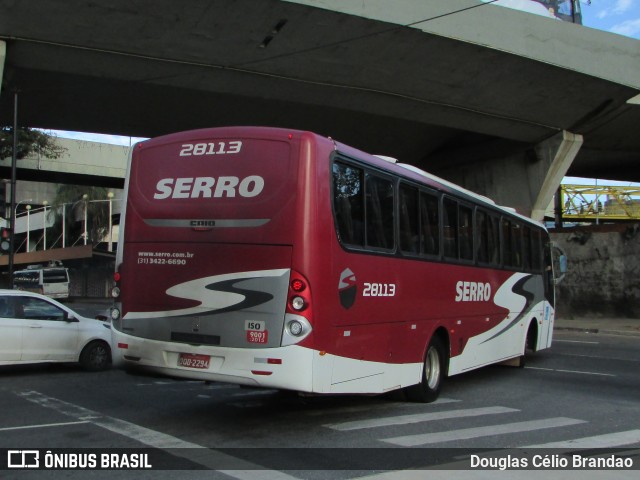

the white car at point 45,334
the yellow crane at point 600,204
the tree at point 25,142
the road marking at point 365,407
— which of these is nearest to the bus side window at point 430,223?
the road marking at point 365,407

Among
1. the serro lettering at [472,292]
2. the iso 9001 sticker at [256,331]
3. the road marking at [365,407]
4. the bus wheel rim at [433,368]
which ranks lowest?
the road marking at [365,407]

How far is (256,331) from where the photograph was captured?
6.38m

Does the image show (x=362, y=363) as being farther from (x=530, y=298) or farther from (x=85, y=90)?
(x=85, y=90)

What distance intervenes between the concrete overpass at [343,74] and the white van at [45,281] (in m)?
22.9

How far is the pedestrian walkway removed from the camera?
2117 cm

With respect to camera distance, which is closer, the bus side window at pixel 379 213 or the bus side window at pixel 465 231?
the bus side window at pixel 379 213

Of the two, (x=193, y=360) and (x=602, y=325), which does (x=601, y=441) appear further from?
(x=602, y=325)

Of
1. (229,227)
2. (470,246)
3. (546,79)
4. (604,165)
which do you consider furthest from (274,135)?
(604,165)

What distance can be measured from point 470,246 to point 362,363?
13.0ft

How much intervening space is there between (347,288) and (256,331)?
1136 millimetres

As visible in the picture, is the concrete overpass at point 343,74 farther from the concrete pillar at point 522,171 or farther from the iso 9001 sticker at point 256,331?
the iso 9001 sticker at point 256,331

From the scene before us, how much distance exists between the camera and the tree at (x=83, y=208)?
60.7 meters

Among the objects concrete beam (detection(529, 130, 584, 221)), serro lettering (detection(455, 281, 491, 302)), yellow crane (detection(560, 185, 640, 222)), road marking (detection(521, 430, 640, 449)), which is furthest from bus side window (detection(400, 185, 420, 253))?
yellow crane (detection(560, 185, 640, 222))

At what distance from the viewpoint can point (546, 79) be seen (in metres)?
20.7
